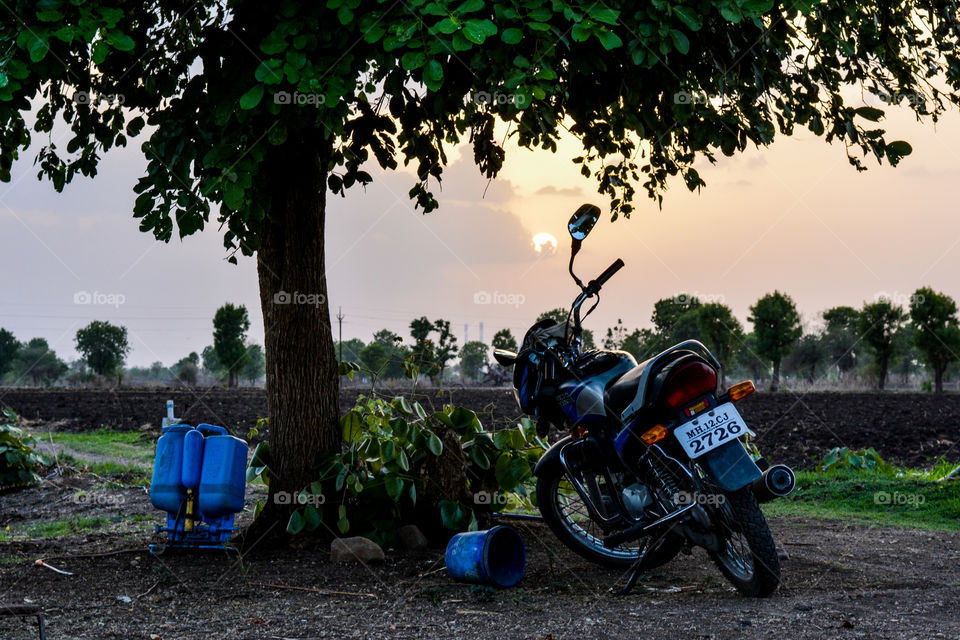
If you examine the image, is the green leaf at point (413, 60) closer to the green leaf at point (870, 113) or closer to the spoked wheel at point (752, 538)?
the spoked wheel at point (752, 538)

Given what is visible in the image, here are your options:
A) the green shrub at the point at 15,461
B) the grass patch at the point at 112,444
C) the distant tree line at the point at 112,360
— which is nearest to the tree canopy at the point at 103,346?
the distant tree line at the point at 112,360

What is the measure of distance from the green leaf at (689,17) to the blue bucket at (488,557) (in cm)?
310

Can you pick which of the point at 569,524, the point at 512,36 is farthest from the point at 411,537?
the point at 512,36

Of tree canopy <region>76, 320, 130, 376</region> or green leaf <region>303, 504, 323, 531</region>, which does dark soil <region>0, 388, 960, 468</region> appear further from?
tree canopy <region>76, 320, 130, 376</region>

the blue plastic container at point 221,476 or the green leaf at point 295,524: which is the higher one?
the blue plastic container at point 221,476

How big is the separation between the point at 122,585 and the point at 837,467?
10035 mm

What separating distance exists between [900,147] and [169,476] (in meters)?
5.58

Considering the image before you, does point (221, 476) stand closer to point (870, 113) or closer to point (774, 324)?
point (870, 113)

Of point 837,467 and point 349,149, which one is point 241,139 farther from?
point 837,467

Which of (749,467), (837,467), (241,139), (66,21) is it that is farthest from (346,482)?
(837,467)

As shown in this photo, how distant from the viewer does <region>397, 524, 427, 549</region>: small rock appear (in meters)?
6.64

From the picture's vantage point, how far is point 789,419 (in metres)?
26.0

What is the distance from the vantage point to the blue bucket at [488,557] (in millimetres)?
5301

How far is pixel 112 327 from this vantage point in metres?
89.1
